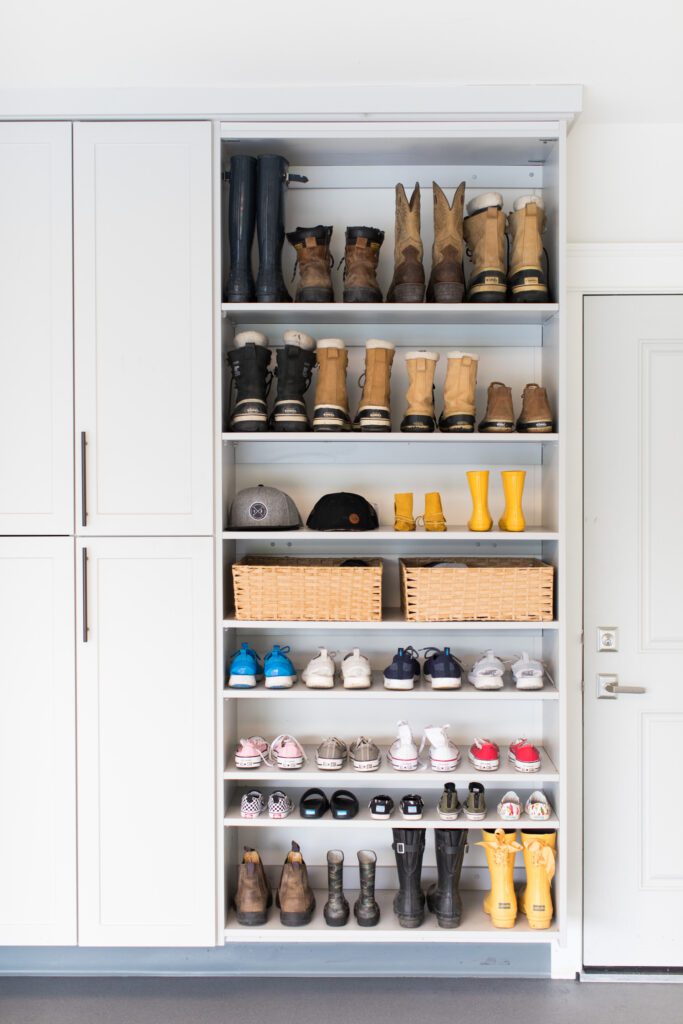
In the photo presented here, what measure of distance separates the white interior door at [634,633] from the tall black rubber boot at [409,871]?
0.55 meters

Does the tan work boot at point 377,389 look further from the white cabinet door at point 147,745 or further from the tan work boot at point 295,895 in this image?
the tan work boot at point 295,895

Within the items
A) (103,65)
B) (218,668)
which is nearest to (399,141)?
(103,65)

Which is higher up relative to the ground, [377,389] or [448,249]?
[448,249]

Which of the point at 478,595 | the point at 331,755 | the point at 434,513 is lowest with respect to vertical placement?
the point at 331,755

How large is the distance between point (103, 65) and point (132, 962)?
2.41 meters

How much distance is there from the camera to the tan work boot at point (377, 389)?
6.78 ft

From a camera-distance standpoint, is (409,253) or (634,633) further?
(634,633)

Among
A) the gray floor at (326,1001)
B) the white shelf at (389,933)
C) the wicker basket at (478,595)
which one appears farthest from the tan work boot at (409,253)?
the gray floor at (326,1001)

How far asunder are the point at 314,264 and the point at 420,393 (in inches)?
17.5

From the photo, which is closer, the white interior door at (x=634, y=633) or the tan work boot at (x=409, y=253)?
the tan work boot at (x=409, y=253)

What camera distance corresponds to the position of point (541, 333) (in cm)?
223

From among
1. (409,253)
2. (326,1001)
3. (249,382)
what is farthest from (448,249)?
(326,1001)

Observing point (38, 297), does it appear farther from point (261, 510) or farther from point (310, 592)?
point (310, 592)

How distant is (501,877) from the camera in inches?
80.6
